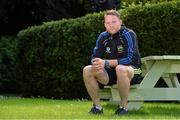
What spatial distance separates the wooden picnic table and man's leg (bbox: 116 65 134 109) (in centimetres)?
57

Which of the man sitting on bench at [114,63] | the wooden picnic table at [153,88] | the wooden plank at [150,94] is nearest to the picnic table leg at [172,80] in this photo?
the wooden picnic table at [153,88]

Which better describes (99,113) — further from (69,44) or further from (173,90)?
(69,44)

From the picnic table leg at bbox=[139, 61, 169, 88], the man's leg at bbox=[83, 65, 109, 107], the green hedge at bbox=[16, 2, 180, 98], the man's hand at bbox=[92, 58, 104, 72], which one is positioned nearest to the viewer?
the man's hand at bbox=[92, 58, 104, 72]

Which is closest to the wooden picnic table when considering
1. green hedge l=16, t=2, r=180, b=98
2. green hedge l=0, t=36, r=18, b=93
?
green hedge l=16, t=2, r=180, b=98

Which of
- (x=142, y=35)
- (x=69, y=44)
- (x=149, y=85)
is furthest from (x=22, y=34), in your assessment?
(x=149, y=85)

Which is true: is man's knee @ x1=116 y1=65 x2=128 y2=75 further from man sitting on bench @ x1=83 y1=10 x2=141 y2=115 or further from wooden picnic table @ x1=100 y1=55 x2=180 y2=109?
wooden picnic table @ x1=100 y1=55 x2=180 y2=109

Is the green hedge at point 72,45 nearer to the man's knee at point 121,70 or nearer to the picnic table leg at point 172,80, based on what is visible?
the picnic table leg at point 172,80

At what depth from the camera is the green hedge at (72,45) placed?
1286cm

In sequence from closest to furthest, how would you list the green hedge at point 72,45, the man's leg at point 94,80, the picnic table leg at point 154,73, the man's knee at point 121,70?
1. the man's knee at point 121,70
2. the man's leg at point 94,80
3. the picnic table leg at point 154,73
4. the green hedge at point 72,45

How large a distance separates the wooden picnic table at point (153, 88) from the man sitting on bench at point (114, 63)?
0.43 m

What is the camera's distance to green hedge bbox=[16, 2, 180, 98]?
12859 millimetres

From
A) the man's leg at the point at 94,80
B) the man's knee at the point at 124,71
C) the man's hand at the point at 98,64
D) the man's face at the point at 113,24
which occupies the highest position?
the man's face at the point at 113,24

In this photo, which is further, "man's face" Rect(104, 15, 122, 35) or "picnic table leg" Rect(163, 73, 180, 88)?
"picnic table leg" Rect(163, 73, 180, 88)

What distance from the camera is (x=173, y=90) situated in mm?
9586
